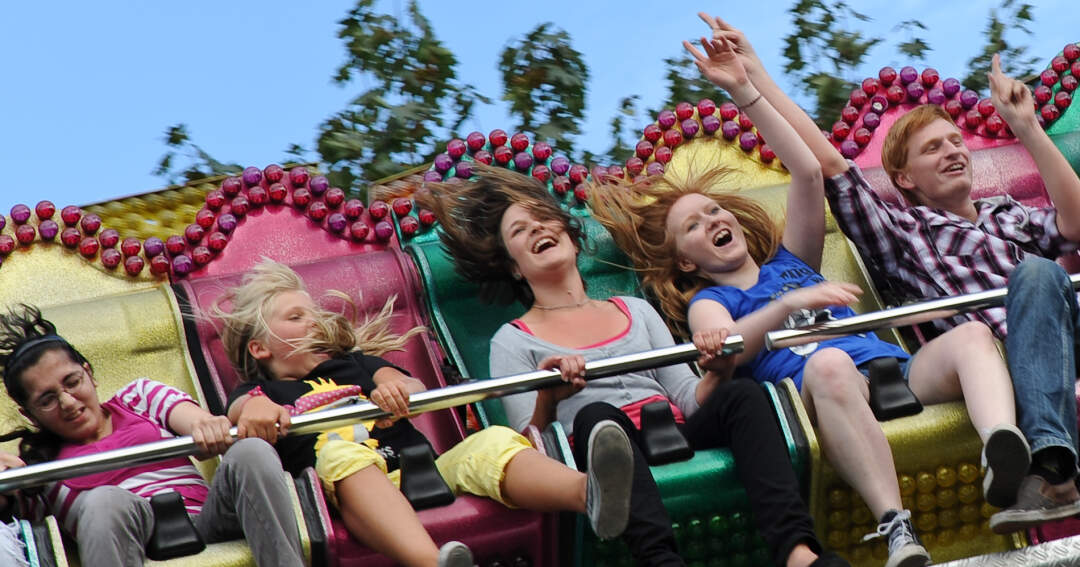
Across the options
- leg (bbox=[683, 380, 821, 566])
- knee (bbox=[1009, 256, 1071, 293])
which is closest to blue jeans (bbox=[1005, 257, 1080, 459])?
knee (bbox=[1009, 256, 1071, 293])

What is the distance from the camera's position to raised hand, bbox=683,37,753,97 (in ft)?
9.44

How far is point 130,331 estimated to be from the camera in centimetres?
300

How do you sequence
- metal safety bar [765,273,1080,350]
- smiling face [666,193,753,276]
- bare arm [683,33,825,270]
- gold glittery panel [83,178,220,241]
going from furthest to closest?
gold glittery panel [83,178,220,241], smiling face [666,193,753,276], bare arm [683,33,825,270], metal safety bar [765,273,1080,350]

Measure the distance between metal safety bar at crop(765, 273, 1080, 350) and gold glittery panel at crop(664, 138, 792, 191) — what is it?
1029 mm

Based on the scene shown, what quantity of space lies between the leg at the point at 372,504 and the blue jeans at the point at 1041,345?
38.2 inches

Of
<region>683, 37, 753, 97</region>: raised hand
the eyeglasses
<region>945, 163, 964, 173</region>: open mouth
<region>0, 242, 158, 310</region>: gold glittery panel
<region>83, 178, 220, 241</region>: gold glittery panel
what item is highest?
<region>683, 37, 753, 97</region>: raised hand

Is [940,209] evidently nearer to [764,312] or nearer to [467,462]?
[764,312]

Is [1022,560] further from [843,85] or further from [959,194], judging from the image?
[843,85]

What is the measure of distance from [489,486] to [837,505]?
59cm

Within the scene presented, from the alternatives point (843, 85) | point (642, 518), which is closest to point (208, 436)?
point (642, 518)

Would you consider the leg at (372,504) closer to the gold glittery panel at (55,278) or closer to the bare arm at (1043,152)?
the gold glittery panel at (55,278)

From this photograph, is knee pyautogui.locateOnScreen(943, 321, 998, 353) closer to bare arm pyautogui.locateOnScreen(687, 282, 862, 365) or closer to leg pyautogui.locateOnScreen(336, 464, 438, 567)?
bare arm pyautogui.locateOnScreen(687, 282, 862, 365)

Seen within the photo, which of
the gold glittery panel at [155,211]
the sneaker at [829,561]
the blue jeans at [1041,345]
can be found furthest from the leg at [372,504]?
the gold glittery panel at [155,211]

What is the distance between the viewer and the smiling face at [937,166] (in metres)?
3.13
